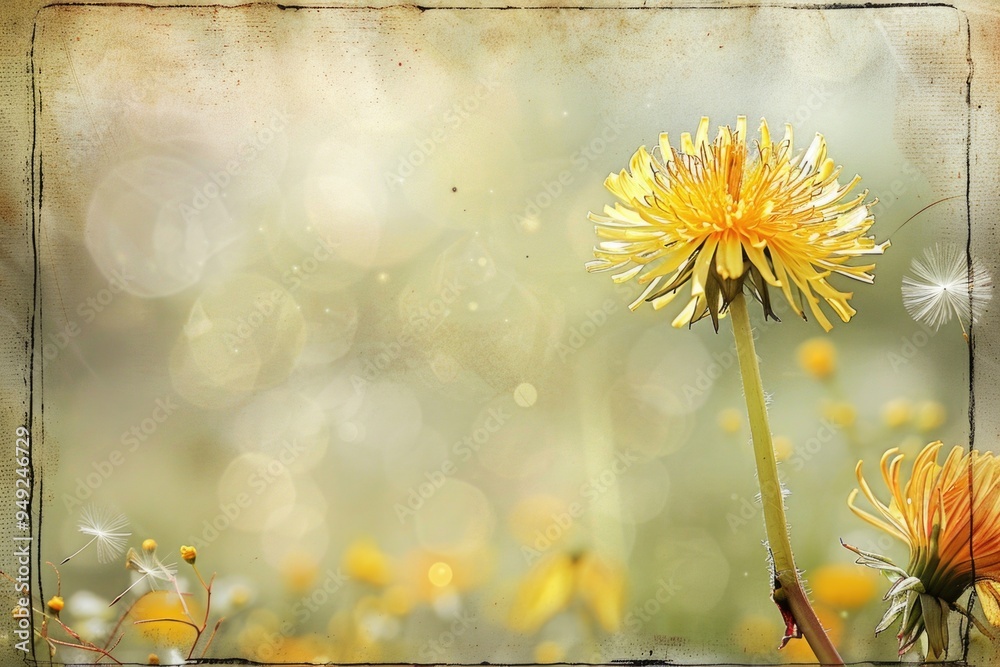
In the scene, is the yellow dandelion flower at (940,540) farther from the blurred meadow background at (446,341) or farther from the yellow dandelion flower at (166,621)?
the yellow dandelion flower at (166,621)

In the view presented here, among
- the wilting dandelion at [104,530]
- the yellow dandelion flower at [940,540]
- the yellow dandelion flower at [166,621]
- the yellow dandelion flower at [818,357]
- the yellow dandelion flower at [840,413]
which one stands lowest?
the yellow dandelion flower at [166,621]

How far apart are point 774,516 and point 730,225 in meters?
0.33

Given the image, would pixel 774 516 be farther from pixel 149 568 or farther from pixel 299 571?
pixel 149 568

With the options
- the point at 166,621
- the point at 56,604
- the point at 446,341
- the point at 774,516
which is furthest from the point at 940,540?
the point at 56,604

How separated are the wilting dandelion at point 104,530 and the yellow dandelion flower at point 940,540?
0.92 metres

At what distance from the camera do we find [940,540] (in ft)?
2.35

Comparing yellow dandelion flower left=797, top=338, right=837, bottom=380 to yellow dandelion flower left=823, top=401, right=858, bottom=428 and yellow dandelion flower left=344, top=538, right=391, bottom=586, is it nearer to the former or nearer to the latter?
yellow dandelion flower left=823, top=401, right=858, bottom=428

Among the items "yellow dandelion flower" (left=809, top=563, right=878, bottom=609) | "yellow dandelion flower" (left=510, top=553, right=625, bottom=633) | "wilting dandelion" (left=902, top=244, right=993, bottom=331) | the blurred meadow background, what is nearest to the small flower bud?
the blurred meadow background

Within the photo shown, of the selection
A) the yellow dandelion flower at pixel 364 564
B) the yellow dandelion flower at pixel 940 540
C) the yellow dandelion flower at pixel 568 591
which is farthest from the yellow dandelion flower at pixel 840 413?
the yellow dandelion flower at pixel 364 564

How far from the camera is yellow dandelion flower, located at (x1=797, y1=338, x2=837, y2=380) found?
88 cm

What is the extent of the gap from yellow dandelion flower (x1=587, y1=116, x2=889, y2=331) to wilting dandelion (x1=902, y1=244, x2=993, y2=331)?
0.66ft

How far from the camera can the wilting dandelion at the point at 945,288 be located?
34.7 inches

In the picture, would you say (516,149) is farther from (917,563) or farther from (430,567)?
(917,563)

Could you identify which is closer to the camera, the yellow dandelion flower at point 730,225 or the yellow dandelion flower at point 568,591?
the yellow dandelion flower at point 730,225
